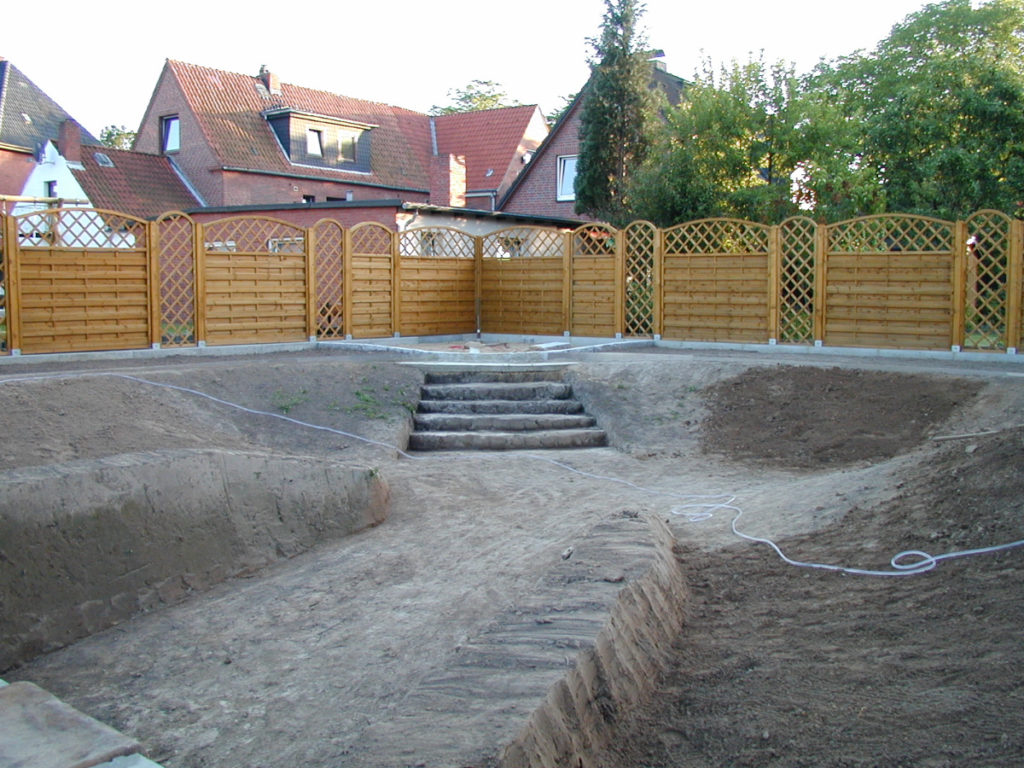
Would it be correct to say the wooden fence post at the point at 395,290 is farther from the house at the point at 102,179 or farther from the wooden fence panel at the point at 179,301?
the house at the point at 102,179

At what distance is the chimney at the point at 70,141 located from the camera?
2427cm

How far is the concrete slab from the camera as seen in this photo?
8.73 feet

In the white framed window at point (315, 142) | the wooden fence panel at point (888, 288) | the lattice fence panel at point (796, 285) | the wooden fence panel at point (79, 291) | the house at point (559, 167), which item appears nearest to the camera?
the wooden fence panel at point (79, 291)

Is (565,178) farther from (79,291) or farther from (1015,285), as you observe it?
(79,291)

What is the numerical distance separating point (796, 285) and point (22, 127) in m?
23.6

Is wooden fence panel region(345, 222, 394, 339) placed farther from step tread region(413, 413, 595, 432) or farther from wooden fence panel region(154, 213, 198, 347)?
step tread region(413, 413, 595, 432)

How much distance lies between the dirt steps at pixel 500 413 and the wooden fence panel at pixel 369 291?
11.4 feet

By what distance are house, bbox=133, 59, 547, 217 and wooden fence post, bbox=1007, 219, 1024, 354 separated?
15.3 m

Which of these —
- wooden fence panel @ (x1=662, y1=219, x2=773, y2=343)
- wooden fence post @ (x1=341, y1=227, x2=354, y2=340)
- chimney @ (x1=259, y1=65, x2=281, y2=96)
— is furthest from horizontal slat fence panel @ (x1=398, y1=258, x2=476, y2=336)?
chimney @ (x1=259, y1=65, x2=281, y2=96)

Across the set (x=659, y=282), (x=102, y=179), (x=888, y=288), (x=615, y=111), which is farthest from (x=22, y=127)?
(x=888, y=288)

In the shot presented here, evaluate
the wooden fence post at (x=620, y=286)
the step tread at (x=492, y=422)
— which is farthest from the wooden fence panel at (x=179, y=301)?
the wooden fence post at (x=620, y=286)

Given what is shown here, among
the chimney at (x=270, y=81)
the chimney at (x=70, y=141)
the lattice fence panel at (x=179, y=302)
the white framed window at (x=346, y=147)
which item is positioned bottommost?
the lattice fence panel at (x=179, y=302)

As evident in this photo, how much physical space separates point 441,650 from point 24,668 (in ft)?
6.21

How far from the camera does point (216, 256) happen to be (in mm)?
12047
